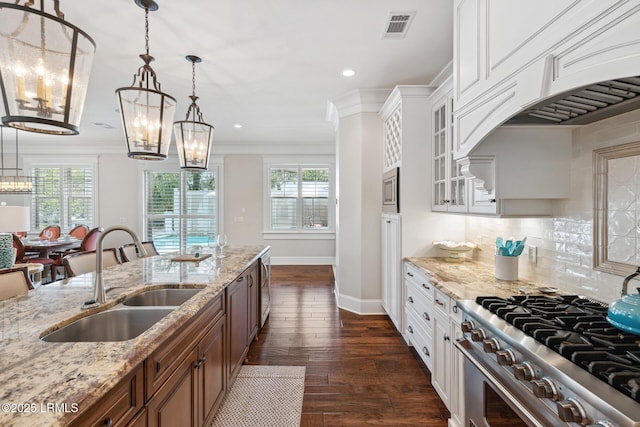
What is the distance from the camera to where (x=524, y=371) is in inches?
43.8

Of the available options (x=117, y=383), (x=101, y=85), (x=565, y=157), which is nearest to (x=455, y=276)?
(x=565, y=157)

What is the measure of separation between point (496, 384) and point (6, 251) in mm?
4832

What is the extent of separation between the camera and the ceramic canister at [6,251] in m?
3.45

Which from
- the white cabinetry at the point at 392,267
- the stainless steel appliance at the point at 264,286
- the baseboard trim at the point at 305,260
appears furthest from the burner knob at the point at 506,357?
the baseboard trim at the point at 305,260

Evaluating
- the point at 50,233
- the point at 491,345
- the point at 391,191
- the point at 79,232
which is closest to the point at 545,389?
the point at 491,345

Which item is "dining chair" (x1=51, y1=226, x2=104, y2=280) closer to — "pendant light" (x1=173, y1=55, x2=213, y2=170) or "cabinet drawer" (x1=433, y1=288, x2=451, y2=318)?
"pendant light" (x1=173, y1=55, x2=213, y2=170)

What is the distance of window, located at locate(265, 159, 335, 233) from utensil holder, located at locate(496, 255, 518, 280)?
534 cm

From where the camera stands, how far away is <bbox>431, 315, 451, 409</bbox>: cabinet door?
198cm

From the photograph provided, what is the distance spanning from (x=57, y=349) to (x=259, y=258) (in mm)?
2239

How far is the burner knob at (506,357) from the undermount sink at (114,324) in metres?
1.55

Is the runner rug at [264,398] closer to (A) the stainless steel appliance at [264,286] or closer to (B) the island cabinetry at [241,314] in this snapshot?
(B) the island cabinetry at [241,314]

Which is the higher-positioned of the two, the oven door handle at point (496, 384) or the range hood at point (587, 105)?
the range hood at point (587, 105)

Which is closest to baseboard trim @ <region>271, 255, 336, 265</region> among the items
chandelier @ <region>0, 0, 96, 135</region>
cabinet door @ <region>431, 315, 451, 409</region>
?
cabinet door @ <region>431, 315, 451, 409</region>

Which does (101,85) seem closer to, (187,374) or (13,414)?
(187,374)
